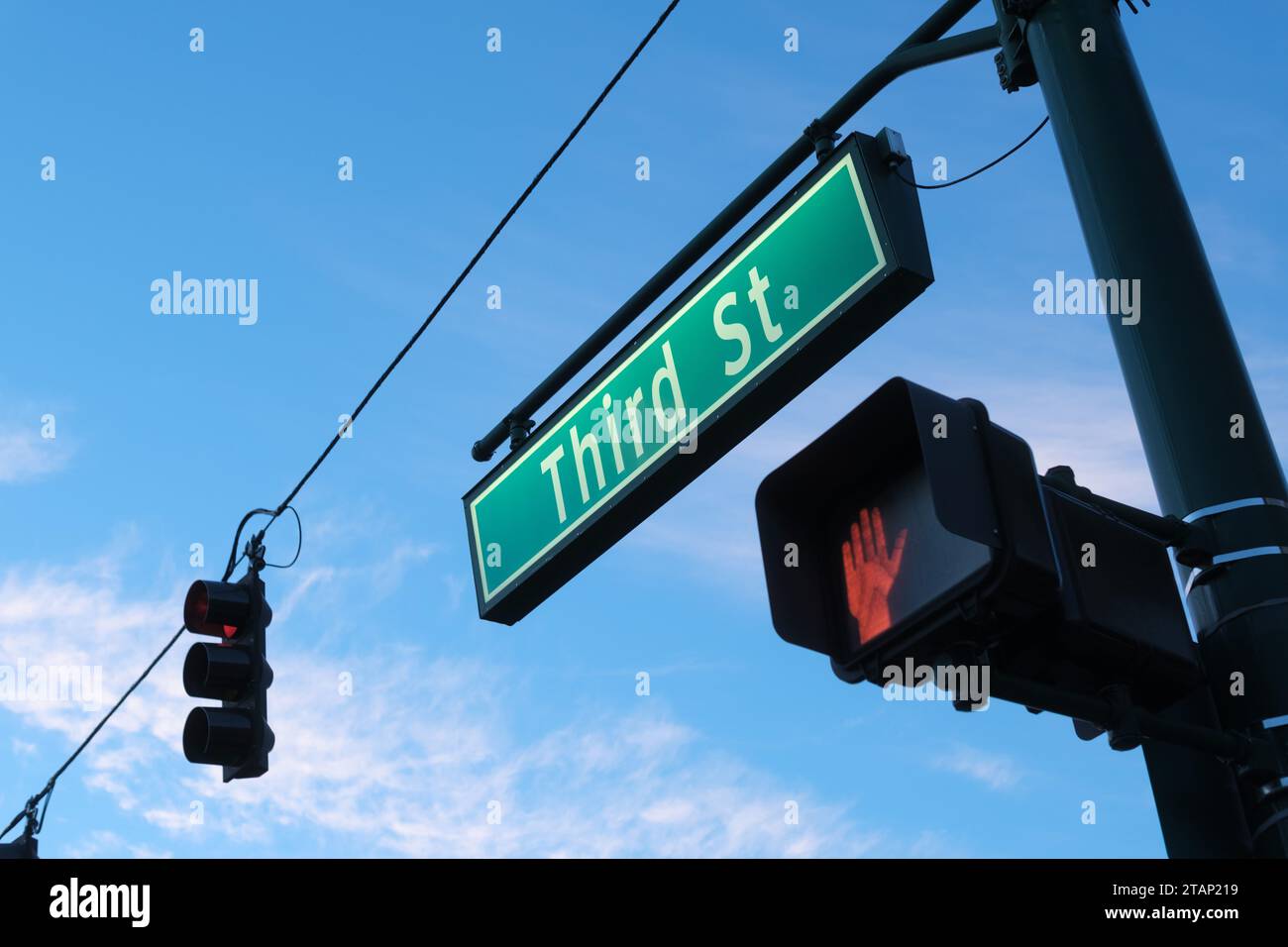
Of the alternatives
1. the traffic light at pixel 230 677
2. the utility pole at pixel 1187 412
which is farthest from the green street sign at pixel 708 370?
the traffic light at pixel 230 677

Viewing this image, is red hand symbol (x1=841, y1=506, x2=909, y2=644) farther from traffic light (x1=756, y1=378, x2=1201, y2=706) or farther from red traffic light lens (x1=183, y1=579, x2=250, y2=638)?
red traffic light lens (x1=183, y1=579, x2=250, y2=638)

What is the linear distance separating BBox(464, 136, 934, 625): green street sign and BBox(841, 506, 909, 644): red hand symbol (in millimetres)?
911

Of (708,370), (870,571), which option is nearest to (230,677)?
(708,370)

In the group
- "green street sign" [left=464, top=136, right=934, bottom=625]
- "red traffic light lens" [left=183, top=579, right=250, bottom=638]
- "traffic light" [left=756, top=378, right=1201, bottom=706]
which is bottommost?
"traffic light" [left=756, top=378, right=1201, bottom=706]

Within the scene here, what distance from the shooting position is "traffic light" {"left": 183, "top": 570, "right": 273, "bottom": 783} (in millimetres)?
6844

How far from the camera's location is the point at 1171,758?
2594mm

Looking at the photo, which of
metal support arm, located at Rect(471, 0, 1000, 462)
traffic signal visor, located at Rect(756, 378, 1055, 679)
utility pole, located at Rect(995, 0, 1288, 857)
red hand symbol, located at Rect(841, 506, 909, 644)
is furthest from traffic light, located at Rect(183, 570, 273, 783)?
utility pole, located at Rect(995, 0, 1288, 857)

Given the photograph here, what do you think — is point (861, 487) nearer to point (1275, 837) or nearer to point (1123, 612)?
point (1123, 612)

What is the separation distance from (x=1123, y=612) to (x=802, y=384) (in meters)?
1.33

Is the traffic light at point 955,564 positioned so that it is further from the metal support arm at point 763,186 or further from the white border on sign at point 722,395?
the metal support arm at point 763,186

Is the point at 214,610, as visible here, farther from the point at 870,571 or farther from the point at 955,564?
the point at 955,564

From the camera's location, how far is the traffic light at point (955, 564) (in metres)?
2.34

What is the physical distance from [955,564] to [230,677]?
551 cm
